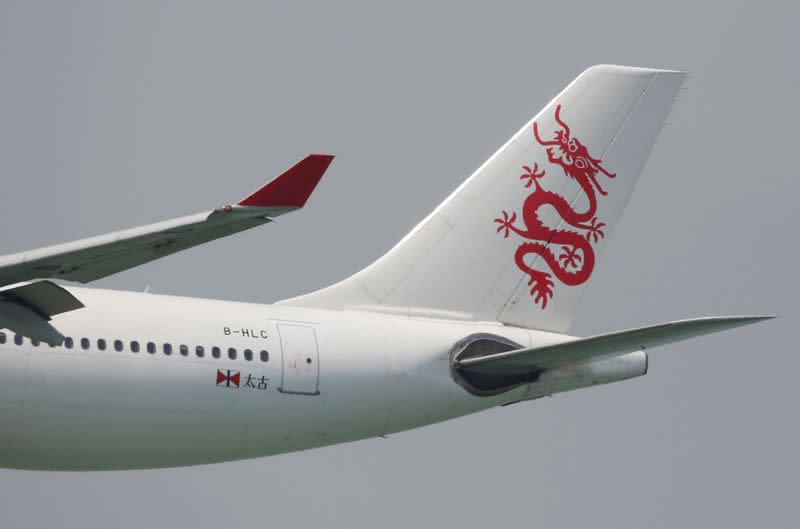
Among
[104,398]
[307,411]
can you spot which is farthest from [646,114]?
[104,398]

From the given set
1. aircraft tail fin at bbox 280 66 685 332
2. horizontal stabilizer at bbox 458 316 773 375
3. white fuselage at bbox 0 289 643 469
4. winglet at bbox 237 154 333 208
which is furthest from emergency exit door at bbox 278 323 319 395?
winglet at bbox 237 154 333 208

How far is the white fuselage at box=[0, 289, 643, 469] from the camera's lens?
25.6 meters

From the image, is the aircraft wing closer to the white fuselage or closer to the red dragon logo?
the white fuselage

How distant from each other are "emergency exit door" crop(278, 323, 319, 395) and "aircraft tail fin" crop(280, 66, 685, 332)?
1.37 metres

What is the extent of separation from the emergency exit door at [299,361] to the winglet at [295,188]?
7.03 metres

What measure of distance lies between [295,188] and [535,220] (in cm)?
1094

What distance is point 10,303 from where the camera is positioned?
2431cm

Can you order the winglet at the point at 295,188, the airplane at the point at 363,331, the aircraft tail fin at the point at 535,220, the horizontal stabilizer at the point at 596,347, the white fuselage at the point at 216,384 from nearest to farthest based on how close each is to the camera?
the winglet at the point at 295,188, the horizontal stabilizer at the point at 596,347, the airplane at the point at 363,331, the white fuselage at the point at 216,384, the aircraft tail fin at the point at 535,220

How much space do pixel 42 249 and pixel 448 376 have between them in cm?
821

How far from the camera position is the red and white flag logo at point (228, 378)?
2664 centimetres

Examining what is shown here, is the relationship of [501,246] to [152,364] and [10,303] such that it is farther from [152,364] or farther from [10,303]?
[10,303]

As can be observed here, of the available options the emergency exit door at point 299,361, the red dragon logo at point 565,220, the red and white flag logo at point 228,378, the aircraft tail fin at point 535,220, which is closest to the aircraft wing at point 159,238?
the red and white flag logo at point 228,378

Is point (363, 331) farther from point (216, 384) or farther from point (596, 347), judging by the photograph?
point (596, 347)

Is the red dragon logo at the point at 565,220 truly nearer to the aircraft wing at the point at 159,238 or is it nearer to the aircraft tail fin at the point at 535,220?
the aircraft tail fin at the point at 535,220
